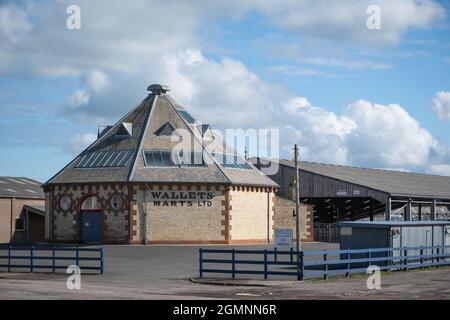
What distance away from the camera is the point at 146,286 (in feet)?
86.5

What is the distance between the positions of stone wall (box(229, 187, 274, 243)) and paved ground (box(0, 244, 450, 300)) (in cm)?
1803

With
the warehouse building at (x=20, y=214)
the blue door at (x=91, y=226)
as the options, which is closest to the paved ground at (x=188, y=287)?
the blue door at (x=91, y=226)

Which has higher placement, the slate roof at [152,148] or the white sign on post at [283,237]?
the slate roof at [152,148]

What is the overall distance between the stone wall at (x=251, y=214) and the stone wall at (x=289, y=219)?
3207 mm

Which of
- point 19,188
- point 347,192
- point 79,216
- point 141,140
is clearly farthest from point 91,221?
point 347,192

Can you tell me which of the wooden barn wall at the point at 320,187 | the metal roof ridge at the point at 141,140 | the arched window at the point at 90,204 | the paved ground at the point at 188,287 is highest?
the metal roof ridge at the point at 141,140

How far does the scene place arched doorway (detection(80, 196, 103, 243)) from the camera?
53.1 meters

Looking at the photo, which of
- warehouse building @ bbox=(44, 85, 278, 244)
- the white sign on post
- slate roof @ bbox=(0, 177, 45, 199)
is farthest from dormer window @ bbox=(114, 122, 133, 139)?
the white sign on post

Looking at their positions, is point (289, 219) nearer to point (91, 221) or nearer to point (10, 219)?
point (91, 221)

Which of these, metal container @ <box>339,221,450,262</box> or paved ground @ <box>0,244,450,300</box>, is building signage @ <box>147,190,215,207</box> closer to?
paved ground @ <box>0,244,450,300</box>

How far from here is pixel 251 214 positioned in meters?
55.7

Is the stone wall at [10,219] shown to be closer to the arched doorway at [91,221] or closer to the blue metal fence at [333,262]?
the arched doorway at [91,221]

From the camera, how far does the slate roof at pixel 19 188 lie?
205 feet

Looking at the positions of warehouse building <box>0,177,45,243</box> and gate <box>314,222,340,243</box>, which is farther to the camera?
gate <box>314,222,340,243</box>
